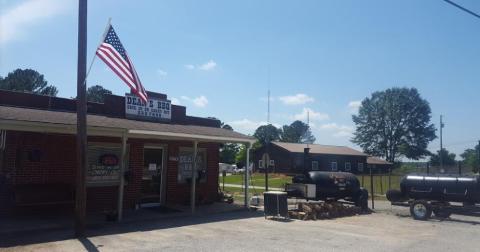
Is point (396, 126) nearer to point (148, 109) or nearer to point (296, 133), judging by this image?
point (296, 133)

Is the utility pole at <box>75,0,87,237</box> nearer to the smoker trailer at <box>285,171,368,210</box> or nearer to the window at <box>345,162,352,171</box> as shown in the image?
the smoker trailer at <box>285,171,368,210</box>

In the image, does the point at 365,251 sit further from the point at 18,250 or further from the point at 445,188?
the point at 445,188

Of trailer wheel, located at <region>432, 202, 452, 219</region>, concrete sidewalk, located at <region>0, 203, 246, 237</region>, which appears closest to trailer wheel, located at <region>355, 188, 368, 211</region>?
trailer wheel, located at <region>432, 202, 452, 219</region>

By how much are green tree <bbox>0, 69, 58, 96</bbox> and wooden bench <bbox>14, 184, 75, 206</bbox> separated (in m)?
64.8

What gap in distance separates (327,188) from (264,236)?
7377mm

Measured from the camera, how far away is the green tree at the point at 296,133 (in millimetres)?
124438

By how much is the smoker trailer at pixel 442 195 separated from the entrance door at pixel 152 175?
9.14m

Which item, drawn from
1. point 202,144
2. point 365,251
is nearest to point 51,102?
Result: point 202,144

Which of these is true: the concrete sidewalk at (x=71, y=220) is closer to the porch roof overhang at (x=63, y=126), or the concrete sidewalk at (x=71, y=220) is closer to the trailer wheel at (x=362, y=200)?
the porch roof overhang at (x=63, y=126)

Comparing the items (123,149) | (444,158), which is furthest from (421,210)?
(444,158)

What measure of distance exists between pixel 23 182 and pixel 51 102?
288 centimetres

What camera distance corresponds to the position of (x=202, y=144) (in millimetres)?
18641

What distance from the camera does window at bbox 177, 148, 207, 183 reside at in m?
17.8

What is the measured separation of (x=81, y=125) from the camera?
428 inches
